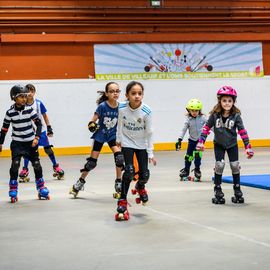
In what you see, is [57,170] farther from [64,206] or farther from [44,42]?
[44,42]

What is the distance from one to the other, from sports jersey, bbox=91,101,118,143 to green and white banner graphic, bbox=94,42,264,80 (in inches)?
424

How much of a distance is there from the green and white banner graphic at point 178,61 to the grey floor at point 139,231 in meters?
9.80

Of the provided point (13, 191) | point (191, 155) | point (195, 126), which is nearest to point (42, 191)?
point (13, 191)

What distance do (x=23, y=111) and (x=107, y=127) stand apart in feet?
3.45

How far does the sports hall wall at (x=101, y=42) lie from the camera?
19578 millimetres

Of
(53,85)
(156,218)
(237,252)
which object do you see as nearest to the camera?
(237,252)

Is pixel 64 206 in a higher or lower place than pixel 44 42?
lower

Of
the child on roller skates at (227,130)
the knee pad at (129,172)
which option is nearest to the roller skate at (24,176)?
the child on roller skates at (227,130)

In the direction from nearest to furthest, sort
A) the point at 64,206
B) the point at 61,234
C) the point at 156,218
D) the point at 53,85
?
1. the point at 61,234
2. the point at 156,218
3. the point at 64,206
4. the point at 53,85

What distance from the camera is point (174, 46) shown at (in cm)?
2058

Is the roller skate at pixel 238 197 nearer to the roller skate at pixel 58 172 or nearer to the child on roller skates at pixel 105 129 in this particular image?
the child on roller skates at pixel 105 129

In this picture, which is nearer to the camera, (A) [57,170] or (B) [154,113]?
(A) [57,170]

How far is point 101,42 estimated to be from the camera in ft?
66.1

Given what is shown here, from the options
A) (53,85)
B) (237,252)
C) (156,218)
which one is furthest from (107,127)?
(53,85)
